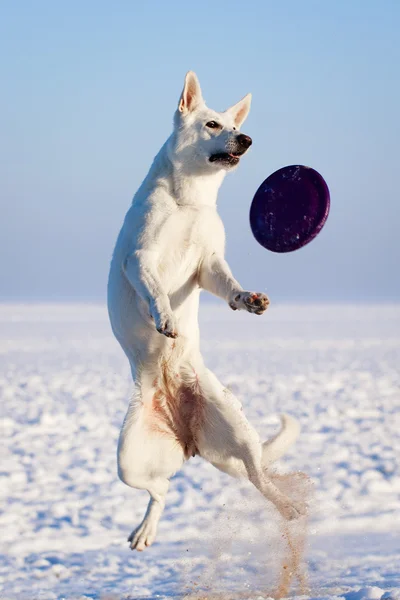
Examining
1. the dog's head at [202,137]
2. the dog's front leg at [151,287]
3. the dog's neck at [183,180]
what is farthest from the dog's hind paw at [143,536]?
the dog's head at [202,137]

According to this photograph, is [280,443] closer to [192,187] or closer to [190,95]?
[192,187]

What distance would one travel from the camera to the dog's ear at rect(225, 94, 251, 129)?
576cm

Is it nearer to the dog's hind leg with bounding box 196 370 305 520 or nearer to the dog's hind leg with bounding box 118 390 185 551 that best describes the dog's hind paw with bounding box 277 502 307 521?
the dog's hind leg with bounding box 196 370 305 520

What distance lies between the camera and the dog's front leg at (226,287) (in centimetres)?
480

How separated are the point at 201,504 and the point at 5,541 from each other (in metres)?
1.87

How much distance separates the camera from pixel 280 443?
5750 mm

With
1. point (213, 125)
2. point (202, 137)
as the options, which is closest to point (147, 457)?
point (202, 137)

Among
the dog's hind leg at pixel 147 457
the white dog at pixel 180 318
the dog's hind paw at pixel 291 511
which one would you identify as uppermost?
the white dog at pixel 180 318

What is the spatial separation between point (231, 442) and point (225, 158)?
1796 millimetres

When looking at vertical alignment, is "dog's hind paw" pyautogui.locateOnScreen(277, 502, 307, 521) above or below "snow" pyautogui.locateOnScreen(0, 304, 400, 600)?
above

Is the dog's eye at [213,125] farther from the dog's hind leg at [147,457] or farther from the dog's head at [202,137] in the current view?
the dog's hind leg at [147,457]

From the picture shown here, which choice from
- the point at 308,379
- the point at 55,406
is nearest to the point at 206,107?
the point at 55,406

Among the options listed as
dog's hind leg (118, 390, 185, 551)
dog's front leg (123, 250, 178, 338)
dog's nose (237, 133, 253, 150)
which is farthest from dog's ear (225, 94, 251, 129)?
dog's hind leg (118, 390, 185, 551)

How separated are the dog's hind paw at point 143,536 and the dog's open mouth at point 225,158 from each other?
A: 2.35 meters
